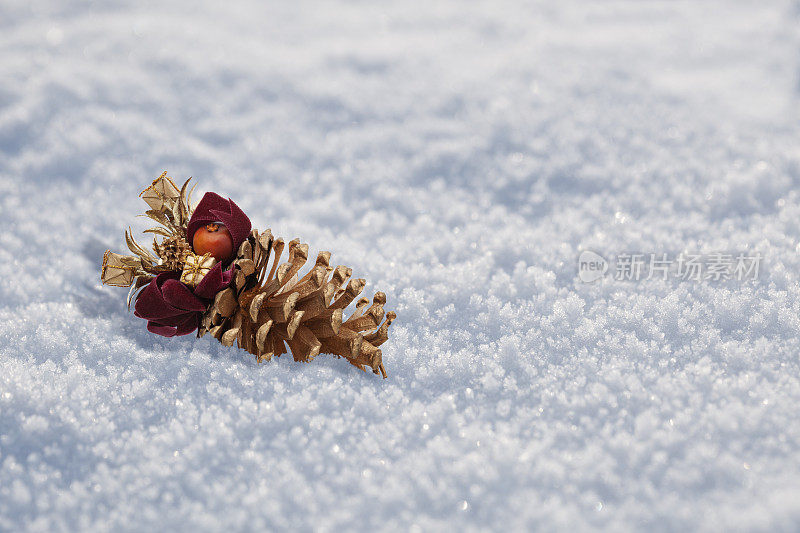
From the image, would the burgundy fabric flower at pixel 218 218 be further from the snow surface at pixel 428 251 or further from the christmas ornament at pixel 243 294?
the snow surface at pixel 428 251

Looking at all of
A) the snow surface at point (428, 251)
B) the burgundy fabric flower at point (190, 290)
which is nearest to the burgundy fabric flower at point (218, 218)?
the burgundy fabric flower at point (190, 290)

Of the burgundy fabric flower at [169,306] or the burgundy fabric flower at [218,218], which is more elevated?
the burgundy fabric flower at [218,218]

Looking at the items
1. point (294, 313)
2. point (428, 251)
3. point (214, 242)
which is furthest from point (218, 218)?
point (428, 251)

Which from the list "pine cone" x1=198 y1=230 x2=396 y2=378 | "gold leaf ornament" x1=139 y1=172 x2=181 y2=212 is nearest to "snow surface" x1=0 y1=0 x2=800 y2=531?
"pine cone" x1=198 y1=230 x2=396 y2=378

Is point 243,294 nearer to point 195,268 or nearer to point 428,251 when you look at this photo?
point 195,268

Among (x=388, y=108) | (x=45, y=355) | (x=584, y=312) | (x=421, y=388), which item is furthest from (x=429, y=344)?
(x=388, y=108)

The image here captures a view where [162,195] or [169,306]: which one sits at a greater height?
[162,195]
